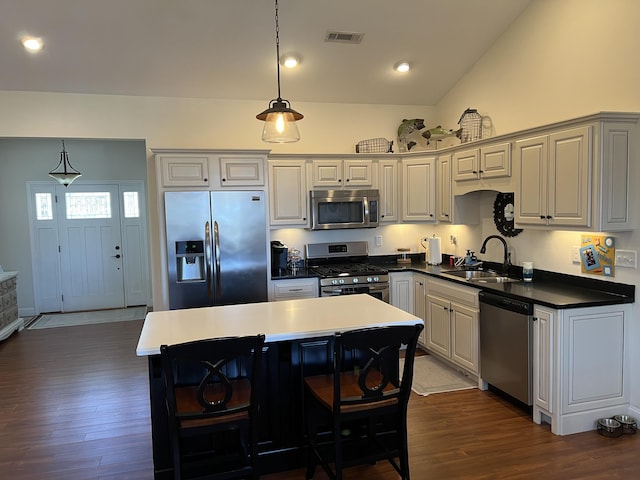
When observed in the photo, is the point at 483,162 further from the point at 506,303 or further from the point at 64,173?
the point at 64,173

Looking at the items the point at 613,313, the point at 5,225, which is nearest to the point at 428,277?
the point at 613,313

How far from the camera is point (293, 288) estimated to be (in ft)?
15.6

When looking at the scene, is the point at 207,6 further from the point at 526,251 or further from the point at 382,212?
the point at 526,251

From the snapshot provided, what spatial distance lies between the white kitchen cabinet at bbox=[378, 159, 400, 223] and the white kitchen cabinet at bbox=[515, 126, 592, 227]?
1.68 m

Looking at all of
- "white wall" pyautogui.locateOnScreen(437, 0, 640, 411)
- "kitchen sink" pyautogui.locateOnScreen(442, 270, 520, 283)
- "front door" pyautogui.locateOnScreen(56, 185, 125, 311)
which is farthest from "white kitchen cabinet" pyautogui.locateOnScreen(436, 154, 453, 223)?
"front door" pyautogui.locateOnScreen(56, 185, 125, 311)

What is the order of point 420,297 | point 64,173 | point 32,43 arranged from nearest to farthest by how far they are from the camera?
point 32,43, point 420,297, point 64,173

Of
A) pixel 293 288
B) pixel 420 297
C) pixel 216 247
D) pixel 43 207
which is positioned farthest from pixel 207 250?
pixel 43 207

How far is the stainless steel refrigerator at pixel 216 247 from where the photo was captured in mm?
4418

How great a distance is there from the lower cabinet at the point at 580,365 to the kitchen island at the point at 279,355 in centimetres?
110

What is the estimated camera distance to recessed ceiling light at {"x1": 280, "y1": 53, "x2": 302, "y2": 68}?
4.46 m

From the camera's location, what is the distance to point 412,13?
406 centimetres

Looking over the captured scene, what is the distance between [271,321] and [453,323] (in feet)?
7.21

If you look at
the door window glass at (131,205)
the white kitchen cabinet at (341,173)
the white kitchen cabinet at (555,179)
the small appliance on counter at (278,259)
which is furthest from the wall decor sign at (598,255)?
the door window glass at (131,205)

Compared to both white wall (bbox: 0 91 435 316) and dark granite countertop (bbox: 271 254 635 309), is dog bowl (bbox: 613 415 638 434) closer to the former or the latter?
dark granite countertop (bbox: 271 254 635 309)
